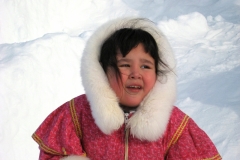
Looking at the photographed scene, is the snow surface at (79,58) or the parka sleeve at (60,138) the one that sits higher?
the parka sleeve at (60,138)

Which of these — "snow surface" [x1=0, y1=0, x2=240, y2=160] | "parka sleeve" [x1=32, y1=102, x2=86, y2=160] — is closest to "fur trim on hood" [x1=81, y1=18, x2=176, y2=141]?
"parka sleeve" [x1=32, y1=102, x2=86, y2=160]

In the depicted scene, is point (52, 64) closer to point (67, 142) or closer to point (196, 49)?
point (196, 49)

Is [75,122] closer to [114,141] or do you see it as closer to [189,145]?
[114,141]

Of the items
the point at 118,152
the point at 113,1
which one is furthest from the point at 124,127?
the point at 113,1

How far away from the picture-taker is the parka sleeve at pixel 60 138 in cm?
115

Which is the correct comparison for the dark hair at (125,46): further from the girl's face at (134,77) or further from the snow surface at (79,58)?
the snow surface at (79,58)

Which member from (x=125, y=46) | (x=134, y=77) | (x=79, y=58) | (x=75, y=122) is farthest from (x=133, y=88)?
(x=79, y=58)

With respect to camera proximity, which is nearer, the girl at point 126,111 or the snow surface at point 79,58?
the girl at point 126,111

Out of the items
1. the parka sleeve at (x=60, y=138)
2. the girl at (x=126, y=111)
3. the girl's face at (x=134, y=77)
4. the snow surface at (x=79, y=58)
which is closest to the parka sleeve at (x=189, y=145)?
the girl at (x=126, y=111)

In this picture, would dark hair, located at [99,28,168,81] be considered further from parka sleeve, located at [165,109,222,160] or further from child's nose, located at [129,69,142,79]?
parka sleeve, located at [165,109,222,160]

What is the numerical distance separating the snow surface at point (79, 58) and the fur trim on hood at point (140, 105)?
1.35 m

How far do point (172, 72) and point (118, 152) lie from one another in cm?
33

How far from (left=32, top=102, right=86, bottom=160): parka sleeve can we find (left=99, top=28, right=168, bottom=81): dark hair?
0.73 feet

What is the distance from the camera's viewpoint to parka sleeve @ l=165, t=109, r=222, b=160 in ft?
3.72
